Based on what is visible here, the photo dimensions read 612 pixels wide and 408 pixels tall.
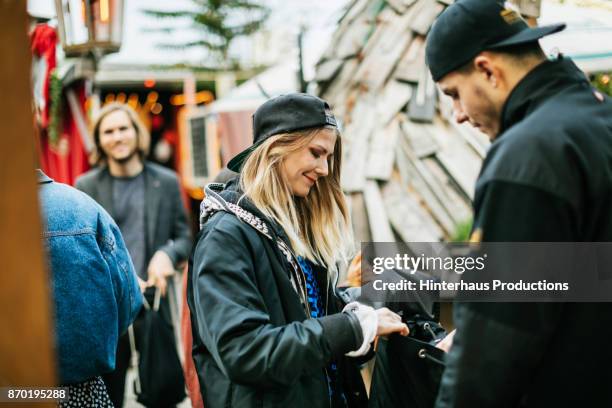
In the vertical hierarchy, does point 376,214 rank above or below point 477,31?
below

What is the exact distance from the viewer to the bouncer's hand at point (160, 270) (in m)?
4.42

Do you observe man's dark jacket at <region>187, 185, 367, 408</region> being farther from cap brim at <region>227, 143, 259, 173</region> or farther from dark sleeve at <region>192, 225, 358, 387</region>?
cap brim at <region>227, 143, 259, 173</region>

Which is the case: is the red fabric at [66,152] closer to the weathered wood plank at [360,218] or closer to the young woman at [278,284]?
the weathered wood plank at [360,218]

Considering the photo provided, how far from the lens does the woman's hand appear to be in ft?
7.02

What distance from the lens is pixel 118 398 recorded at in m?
3.94

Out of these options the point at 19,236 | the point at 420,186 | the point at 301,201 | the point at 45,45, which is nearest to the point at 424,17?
the point at 420,186

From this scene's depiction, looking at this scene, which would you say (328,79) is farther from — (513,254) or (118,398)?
(513,254)

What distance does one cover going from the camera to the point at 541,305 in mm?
1593

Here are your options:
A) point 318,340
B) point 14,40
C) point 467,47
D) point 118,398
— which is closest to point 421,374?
point 318,340

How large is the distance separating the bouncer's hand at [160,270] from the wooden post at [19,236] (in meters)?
3.28

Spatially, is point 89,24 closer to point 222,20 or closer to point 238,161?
point 238,161

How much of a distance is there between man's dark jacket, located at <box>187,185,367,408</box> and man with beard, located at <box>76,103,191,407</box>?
2388 mm

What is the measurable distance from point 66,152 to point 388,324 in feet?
18.4

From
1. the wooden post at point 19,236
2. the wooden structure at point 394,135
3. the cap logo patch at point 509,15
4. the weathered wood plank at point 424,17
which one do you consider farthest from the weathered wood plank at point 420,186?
the wooden post at point 19,236
